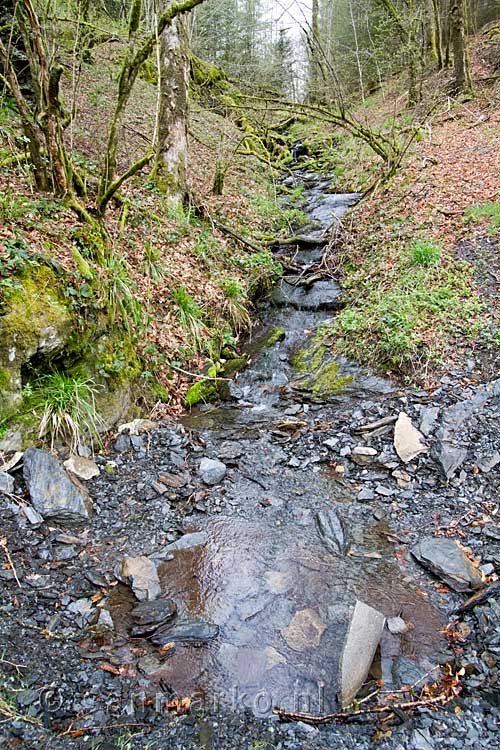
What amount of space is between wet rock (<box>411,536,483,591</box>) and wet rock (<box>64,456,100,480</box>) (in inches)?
116

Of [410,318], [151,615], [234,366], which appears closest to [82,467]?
[151,615]

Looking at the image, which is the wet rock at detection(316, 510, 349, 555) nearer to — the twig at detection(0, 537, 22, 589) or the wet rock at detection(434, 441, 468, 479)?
the wet rock at detection(434, 441, 468, 479)

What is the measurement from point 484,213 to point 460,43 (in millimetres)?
9416

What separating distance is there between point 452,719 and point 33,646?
95.9 inches

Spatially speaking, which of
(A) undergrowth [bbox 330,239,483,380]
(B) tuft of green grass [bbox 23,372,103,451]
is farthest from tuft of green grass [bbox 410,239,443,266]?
(B) tuft of green grass [bbox 23,372,103,451]

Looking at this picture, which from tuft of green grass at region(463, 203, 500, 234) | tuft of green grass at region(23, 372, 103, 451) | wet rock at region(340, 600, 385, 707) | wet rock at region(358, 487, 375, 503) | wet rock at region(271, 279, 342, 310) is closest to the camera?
wet rock at region(340, 600, 385, 707)

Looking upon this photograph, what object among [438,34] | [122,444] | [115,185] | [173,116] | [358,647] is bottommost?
[358,647]

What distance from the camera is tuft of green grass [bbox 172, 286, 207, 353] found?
6.61 meters

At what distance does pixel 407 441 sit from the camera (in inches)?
190

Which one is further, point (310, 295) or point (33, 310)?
point (310, 295)

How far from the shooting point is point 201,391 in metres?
6.12

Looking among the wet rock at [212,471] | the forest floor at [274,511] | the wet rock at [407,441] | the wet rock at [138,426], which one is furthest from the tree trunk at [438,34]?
the wet rock at [212,471]

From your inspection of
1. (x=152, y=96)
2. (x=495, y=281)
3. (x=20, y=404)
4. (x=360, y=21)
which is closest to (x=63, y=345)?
(x=20, y=404)

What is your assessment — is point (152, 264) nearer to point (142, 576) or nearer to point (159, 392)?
point (159, 392)
